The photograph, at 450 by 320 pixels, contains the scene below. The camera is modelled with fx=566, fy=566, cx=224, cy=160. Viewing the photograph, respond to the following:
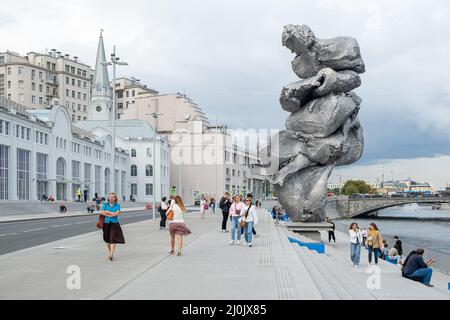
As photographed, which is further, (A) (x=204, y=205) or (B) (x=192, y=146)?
(B) (x=192, y=146)

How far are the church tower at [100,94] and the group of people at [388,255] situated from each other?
82.3 metres

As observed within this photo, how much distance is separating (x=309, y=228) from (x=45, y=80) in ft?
292

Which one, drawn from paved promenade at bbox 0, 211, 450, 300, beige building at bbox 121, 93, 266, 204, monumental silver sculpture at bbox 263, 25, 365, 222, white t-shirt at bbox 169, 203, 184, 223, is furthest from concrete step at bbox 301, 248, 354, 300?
beige building at bbox 121, 93, 266, 204

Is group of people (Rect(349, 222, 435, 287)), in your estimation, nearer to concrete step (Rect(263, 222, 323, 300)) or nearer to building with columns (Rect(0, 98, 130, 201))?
concrete step (Rect(263, 222, 323, 300))

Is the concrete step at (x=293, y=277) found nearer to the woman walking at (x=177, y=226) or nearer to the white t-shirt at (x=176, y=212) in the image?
the woman walking at (x=177, y=226)

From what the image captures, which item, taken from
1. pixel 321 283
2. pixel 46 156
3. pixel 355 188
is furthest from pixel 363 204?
pixel 321 283

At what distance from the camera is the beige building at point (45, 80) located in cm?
10006

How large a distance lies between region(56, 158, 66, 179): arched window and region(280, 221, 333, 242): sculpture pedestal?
140 ft

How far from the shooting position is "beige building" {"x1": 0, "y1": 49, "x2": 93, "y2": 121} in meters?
100

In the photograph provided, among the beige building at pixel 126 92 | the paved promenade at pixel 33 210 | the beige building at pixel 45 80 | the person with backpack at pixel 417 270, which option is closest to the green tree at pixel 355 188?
the beige building at pixel 126 92

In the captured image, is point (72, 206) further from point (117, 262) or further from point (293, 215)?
point (117, 262)

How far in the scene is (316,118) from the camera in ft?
87.4

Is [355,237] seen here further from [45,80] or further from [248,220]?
[45,80]

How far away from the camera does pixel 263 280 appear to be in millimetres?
10203
